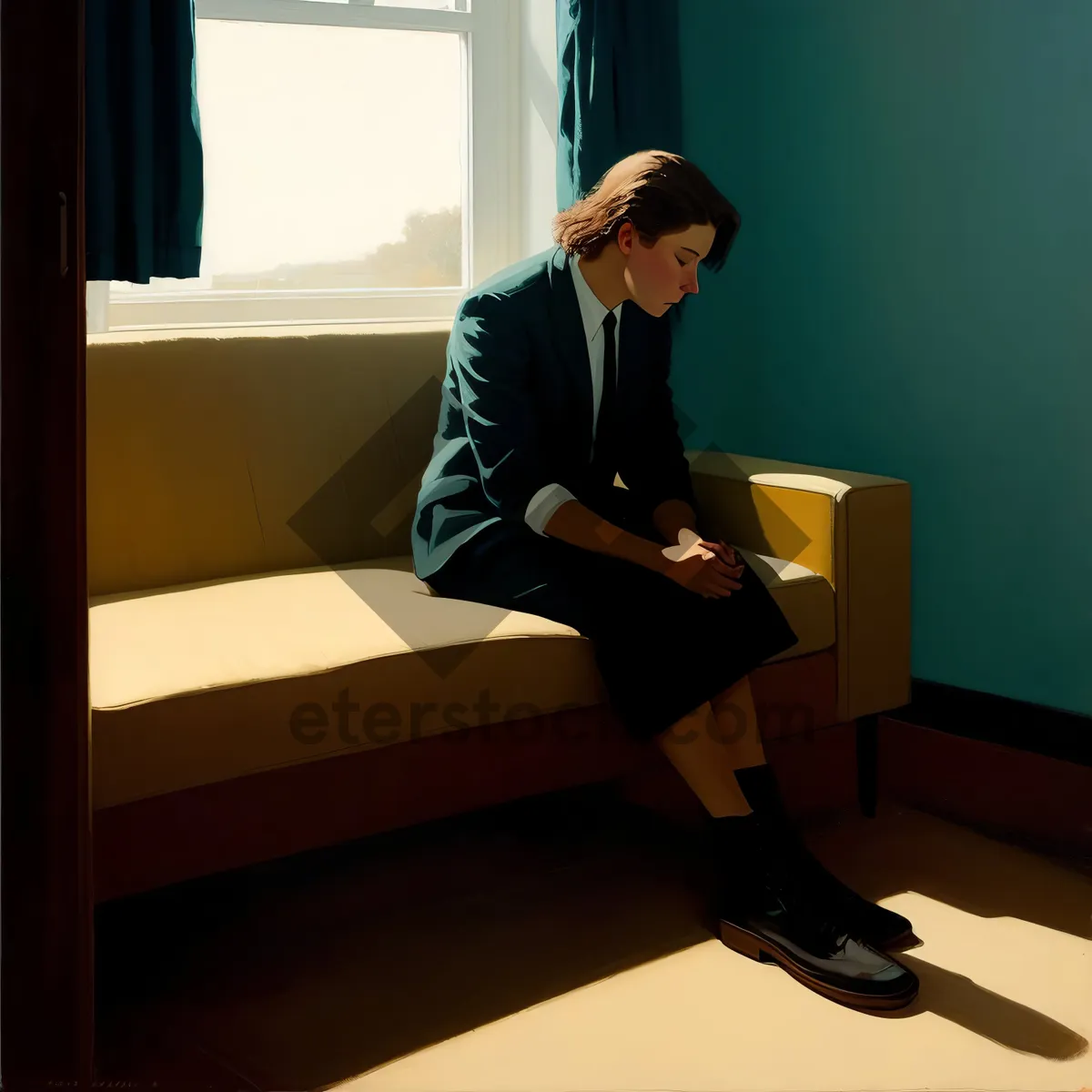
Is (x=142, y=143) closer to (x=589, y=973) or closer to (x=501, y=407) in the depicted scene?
(x=501, y=407)

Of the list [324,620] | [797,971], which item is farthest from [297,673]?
[797,971]

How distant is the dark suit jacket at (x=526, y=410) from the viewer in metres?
1.86

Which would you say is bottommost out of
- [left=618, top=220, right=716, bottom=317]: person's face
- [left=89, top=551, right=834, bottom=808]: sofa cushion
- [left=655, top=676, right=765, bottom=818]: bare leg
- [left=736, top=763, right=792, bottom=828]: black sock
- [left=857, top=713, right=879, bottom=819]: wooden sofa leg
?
[left=857, top=713, right=879, bottom=819]: wooden sofa leg

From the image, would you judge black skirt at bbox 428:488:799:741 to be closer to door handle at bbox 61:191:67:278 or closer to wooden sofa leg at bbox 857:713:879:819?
wooden sofa leg at bbox 857:713:879:819

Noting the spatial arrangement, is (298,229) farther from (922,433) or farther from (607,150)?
(922,433)

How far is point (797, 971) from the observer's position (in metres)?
1.61

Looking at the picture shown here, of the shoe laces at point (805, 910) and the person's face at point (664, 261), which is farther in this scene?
the person's face at point (664, 261)

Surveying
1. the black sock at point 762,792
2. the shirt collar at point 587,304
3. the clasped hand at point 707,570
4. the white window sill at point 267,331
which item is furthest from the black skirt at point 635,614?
the white window sill at point 267,331

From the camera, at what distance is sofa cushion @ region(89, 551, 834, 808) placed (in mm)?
1455

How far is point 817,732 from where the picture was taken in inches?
83.7

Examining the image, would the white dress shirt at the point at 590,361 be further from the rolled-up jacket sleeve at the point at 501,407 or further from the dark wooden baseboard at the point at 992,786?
the dark wooden baseboard at the point at 992,786

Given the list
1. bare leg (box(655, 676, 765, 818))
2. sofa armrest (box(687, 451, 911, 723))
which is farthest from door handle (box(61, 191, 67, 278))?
sofa armrest (box(687, 451, 911, 723))

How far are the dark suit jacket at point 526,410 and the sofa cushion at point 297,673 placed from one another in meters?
0.17

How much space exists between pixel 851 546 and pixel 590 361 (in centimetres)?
53
